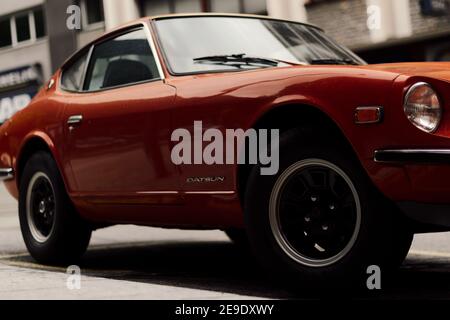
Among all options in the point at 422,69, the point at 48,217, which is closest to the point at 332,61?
the point at 422,69

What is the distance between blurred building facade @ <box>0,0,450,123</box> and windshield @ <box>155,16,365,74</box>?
11870 millimetres

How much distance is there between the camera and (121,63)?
18.5 ft

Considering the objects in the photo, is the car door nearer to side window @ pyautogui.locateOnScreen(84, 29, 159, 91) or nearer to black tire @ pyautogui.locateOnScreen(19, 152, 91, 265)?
side window @ pyautogui.locateOnScreen(84, 29, 159, 91)

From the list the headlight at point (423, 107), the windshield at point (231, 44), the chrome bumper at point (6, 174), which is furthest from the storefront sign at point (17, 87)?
the headlight at point (423, 107)

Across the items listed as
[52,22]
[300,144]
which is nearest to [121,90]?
[300,144]

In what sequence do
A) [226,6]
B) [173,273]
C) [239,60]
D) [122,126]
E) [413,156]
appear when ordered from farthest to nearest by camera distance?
[226,6], [173,273], [122,126], [239,60], [413,156]

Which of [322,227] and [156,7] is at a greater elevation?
[156,7]

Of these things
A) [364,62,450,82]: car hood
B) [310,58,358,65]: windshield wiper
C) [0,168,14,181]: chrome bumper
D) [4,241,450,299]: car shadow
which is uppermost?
[364,62,450,82]: car hood

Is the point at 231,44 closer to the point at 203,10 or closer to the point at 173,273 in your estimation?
the point at 173,273

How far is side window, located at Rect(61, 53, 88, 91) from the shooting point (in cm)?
612

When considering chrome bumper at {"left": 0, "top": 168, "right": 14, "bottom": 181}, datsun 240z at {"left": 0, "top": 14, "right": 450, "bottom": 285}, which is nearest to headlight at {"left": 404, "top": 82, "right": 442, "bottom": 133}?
datsun 240z at {"left": 0, "top": 14, "right": 450, "bottom": 285}

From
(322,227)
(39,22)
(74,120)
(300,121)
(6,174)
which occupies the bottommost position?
(6,174)

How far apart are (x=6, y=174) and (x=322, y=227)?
3035 millimetres

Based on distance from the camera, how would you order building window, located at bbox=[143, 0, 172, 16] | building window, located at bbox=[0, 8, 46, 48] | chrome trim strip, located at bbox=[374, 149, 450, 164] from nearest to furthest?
1. chrome trim strip, located at bbox=[374, 149, 450, 164]
2. building window, located at bbox=[143, 0, 172, 16]
3. building window, located at bbox=[0, 8, 46, 48]
